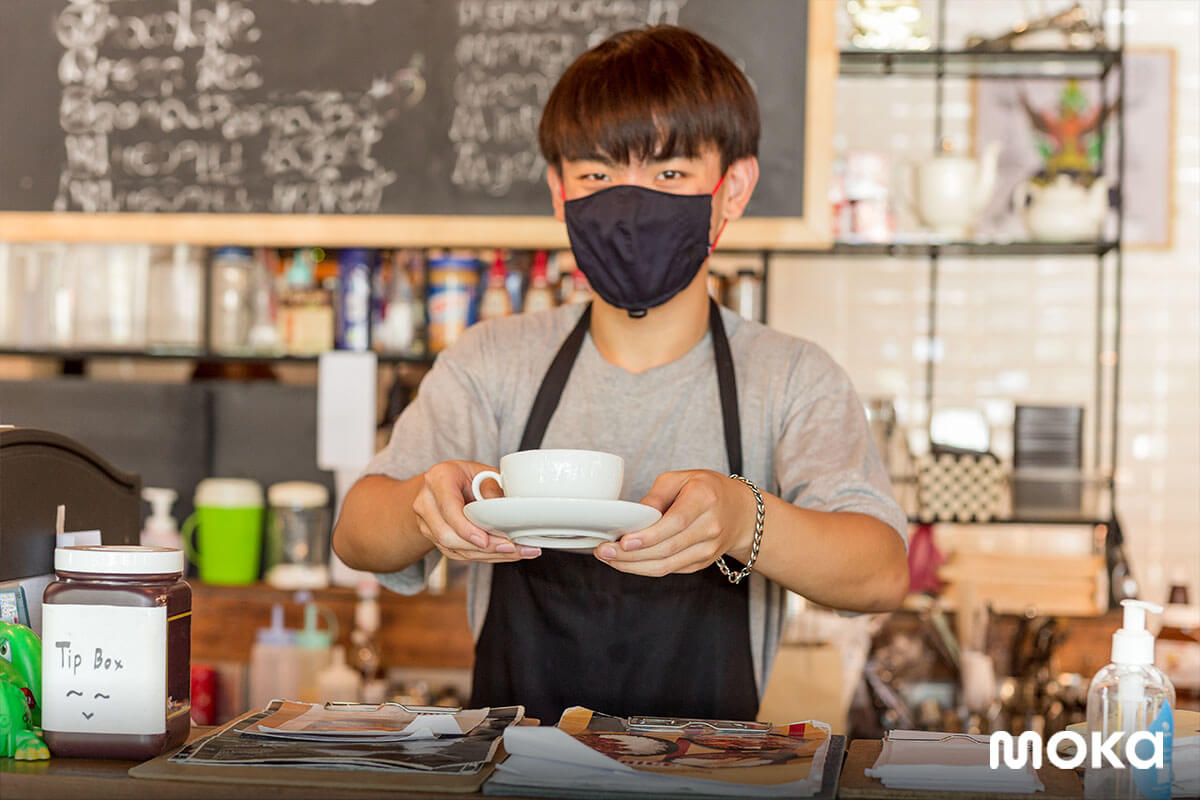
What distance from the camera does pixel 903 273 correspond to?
11.5 ft

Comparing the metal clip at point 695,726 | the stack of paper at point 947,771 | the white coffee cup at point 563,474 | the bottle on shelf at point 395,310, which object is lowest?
the metal clip at point 695,726

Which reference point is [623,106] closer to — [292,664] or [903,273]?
[292,664]

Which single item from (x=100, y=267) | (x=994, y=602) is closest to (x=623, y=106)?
(x=994, y=602)

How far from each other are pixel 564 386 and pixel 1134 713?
0.83 metres

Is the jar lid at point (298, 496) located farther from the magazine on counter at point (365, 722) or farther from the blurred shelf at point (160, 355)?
the magazine on counter at point (365, 722)

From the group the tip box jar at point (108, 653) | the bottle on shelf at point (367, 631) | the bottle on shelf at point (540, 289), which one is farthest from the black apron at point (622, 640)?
the bottle on shelf at point (540, 289)

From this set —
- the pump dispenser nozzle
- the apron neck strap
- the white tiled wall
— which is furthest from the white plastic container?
the pump dispenser nozzle

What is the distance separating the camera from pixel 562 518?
982 millimetres

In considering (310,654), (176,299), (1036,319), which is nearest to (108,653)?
(310,654)

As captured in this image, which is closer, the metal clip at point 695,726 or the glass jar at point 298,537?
the metal clip at point 695,726

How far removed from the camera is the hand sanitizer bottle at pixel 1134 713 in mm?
910

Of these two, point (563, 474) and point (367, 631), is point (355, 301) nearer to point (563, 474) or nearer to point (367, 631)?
point (367, 631)

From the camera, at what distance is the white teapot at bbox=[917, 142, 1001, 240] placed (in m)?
2.61

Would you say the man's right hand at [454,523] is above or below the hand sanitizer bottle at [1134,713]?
above
